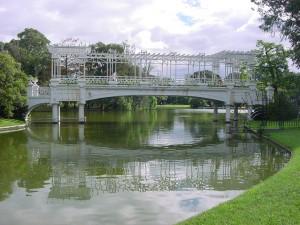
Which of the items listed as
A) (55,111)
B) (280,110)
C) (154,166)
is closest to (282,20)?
(154,166)

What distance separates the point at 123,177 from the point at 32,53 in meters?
65.3

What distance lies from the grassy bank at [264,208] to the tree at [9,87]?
102 feet

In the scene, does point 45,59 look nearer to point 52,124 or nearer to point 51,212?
point 52,124

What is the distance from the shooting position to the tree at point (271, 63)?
50438 millimetres

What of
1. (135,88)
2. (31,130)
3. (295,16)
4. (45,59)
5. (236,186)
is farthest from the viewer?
(45,59)

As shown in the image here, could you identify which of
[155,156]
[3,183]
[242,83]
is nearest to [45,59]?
[242,83]

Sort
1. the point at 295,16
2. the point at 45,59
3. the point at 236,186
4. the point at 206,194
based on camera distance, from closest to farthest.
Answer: the point at 206,194
the point at 236,186
the point at 295,16
the point at 45,59

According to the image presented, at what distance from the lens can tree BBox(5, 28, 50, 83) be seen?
7406 cm

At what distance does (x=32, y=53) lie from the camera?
258 ft

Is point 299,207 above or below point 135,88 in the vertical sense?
below

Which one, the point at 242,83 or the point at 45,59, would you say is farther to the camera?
the point at 45,59

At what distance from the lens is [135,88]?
4528 cm

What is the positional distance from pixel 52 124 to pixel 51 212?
34.7 metres

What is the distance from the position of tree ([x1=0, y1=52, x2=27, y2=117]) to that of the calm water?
969 cm
